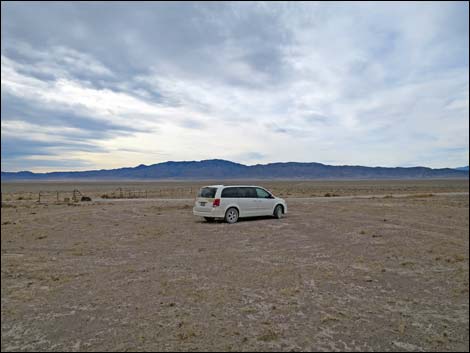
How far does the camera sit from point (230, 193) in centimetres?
1540

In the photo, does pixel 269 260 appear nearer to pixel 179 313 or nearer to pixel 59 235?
pixel 179 313

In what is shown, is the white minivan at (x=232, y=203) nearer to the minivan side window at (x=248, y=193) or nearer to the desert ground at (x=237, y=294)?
the minivan side window at (x=248, y=193)

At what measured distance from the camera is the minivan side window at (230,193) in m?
15.2

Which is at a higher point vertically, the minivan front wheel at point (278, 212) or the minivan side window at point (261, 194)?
the minivan side window at point (261, 194)

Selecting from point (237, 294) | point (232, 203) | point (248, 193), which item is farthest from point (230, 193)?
point (237, 294)

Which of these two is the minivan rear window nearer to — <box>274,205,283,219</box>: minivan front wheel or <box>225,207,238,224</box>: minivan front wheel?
<box>225,207,238,224</box>: minivan front wheel

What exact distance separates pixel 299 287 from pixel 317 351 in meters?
2.20

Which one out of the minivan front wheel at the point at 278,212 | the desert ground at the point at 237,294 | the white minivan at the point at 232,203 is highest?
the white minivan at the point at 232,203

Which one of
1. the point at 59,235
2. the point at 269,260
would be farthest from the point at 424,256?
the point at 59,235

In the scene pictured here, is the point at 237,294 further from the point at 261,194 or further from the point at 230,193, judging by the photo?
the point at 261,194

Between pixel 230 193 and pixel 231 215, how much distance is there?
92cm

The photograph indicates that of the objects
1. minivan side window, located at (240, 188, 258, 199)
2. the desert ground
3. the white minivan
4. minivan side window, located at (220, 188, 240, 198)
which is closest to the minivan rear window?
the white minivan

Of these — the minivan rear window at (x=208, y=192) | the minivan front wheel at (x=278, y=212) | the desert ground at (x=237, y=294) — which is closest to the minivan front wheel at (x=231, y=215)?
the minivan rear window at (x=208, y=192)

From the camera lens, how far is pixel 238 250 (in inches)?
373
